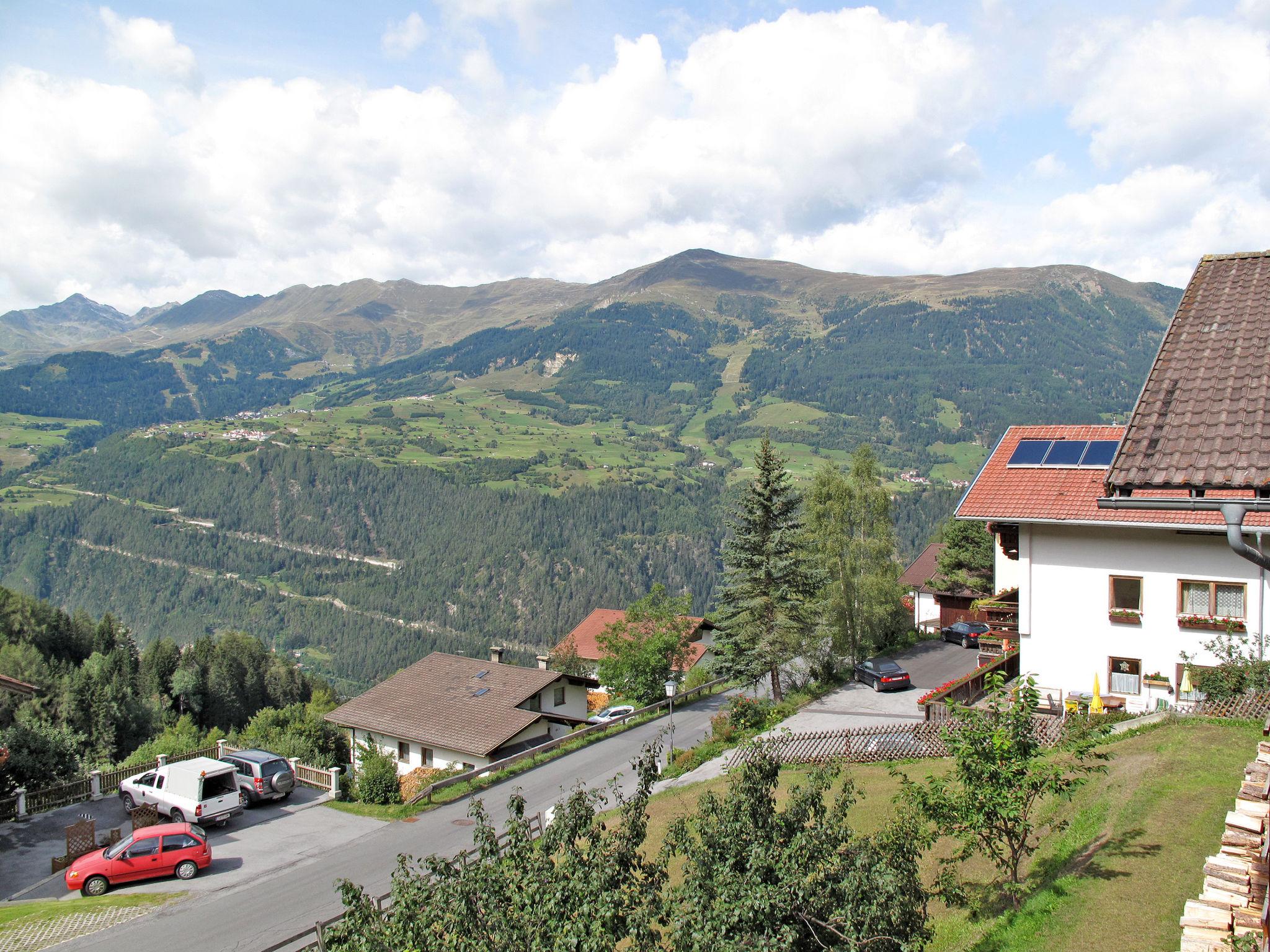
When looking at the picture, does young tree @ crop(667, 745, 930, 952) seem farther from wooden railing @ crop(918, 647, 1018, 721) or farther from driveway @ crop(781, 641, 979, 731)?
driveway @ crop(781, 641, 979, 731)

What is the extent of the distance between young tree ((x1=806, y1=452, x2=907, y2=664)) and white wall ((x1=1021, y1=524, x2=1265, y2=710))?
14253 mm

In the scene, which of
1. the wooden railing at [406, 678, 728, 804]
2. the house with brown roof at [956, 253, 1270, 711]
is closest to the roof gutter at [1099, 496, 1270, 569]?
the house with brown roof at [956, 253, 1270, 711]

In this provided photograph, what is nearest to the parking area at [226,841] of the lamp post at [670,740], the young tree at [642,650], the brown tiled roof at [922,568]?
the lamp post at [670,740]

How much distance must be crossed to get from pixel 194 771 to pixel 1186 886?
81.6 feet


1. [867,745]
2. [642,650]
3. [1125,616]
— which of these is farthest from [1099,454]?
[642,650]

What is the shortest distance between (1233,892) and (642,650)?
1347 inches

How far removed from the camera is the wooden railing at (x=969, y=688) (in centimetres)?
2377

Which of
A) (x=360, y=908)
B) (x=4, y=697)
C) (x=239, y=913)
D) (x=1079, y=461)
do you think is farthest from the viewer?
(x=4, y=697)

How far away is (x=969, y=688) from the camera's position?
2609 cm

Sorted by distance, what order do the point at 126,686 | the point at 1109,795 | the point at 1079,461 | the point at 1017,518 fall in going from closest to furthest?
the point at 1109,795 → the point at 1017,518 → the point at 1079,461 → the point at 126,686

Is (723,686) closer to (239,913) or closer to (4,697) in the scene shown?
(239,913)

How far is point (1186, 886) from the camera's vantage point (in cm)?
1020

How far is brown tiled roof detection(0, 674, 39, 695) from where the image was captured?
2131 cm

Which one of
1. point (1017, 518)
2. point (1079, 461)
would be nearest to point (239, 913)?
point (1017, 518)
